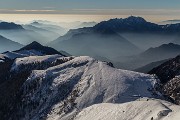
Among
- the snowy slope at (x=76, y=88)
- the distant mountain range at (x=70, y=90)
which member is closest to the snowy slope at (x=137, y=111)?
the distant mountain range at (x=70, y=90)

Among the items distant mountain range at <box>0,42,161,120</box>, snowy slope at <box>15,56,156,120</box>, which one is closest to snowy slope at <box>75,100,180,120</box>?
distant mountain range at <box>0,42,161,120</box>

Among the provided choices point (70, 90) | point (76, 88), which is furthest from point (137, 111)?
point (70, 90)

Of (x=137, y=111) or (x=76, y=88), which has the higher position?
(x=137, y=111)

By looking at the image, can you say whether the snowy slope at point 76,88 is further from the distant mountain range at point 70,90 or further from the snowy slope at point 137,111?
the snowy slope at point 137,111

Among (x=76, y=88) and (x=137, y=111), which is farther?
(x=76, y=88)

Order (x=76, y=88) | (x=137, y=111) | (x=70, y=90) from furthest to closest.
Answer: (x=70, y=90) < (x=76, y=88) < (x=137, y=111)

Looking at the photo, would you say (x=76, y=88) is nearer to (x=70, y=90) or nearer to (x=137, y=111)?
(x=70, y=90)

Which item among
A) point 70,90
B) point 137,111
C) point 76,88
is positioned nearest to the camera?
point 137,111
